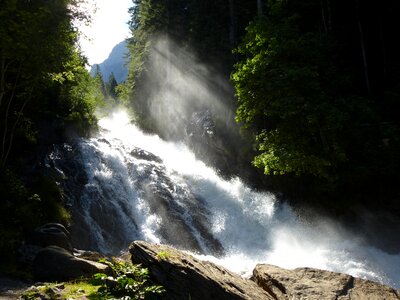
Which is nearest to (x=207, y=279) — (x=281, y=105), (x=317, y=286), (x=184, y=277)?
(x=184, y=277)

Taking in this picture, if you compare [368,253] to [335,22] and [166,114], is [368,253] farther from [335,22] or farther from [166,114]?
[166,114]

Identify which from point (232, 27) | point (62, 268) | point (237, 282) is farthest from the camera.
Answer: point (232, 27)

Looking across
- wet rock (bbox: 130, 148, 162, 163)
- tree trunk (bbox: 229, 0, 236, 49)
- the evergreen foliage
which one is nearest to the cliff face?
the evergreen foliage

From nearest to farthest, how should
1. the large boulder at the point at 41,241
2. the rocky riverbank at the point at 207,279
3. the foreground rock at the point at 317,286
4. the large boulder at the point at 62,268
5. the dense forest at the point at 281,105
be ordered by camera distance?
the rocky riverbank at the point at 207,279 → the foreground rock at the point at 317,286 → the large boulder at the point at 62,268 → the large boulder at the point at 41,241 → the dense forest at the point at 281,105

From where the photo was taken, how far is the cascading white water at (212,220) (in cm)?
1580

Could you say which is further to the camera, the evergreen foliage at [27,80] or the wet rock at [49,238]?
the evergreen foliage at [27,80]

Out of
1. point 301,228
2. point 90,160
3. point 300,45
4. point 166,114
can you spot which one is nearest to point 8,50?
point 90,160

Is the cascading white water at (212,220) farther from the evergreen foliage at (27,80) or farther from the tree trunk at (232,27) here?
the tree trunk at (232,27)

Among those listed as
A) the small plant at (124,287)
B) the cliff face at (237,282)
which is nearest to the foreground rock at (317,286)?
the cliff face at (237,282)

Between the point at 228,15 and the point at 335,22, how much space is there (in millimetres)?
9398

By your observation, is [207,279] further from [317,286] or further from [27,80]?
[27,80]

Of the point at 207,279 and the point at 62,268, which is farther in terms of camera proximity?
the point at 62,268

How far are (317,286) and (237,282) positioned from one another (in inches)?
66.8

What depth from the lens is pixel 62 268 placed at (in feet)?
27.0
